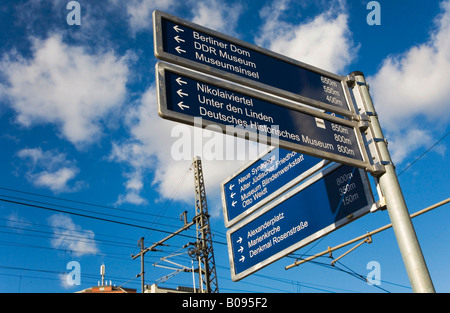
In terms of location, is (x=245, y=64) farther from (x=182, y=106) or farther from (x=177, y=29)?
(x=182, y=106)

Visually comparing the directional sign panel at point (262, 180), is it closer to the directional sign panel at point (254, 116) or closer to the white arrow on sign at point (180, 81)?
the directional sign panel at point (254, 116)

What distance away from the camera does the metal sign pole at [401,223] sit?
3166 mm

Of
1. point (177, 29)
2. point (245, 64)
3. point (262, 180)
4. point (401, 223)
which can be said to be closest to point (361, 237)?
point (262, 180)

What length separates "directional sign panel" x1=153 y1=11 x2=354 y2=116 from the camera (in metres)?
3.76

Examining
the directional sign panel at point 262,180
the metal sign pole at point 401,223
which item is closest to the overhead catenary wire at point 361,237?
the directional sign panel at point 262,180

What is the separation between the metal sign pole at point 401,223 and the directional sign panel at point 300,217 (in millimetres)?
219

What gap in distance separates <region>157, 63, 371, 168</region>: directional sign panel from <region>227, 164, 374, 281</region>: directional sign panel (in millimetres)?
360

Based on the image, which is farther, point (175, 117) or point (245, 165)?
point (245, 165)

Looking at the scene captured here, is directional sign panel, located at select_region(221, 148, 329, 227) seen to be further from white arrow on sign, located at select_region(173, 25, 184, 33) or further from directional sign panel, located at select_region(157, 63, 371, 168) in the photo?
white arrow on sign, located at select_region(173, 25, 184, 33)
